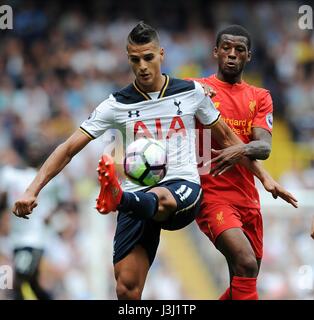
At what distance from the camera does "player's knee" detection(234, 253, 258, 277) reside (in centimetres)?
888

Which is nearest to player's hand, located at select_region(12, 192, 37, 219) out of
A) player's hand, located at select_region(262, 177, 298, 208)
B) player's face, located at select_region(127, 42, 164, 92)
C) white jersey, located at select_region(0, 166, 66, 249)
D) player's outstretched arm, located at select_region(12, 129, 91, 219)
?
player's outstretched arm, located at select_region(12, 129, 91, 219)

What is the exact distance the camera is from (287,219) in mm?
14891

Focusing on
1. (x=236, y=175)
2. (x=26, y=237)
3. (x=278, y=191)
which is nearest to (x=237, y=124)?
(x=236, y=175)

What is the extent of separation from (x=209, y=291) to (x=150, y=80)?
20.0 feet

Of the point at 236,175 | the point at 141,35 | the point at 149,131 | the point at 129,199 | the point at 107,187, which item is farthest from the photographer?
the point at 236,175

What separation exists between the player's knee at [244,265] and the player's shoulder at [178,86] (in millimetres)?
1392

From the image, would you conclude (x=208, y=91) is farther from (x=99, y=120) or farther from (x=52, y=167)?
(x=52, y=167)

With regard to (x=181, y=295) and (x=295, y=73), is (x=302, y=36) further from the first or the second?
(x=181, y=295)

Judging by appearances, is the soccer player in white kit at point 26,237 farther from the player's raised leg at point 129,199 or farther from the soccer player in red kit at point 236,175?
the player's raised leg at point 129,199

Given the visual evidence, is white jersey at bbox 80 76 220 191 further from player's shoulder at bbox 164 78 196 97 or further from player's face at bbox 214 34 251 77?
player's face at bbox 214 34 251 77

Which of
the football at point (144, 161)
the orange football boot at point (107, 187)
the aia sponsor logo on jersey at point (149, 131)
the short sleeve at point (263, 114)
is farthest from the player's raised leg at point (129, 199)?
the short sleeve at point (263, 114)

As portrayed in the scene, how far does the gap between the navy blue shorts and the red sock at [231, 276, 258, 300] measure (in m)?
0.65

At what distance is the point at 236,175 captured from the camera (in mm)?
9375

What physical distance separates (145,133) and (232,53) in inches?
43.5
